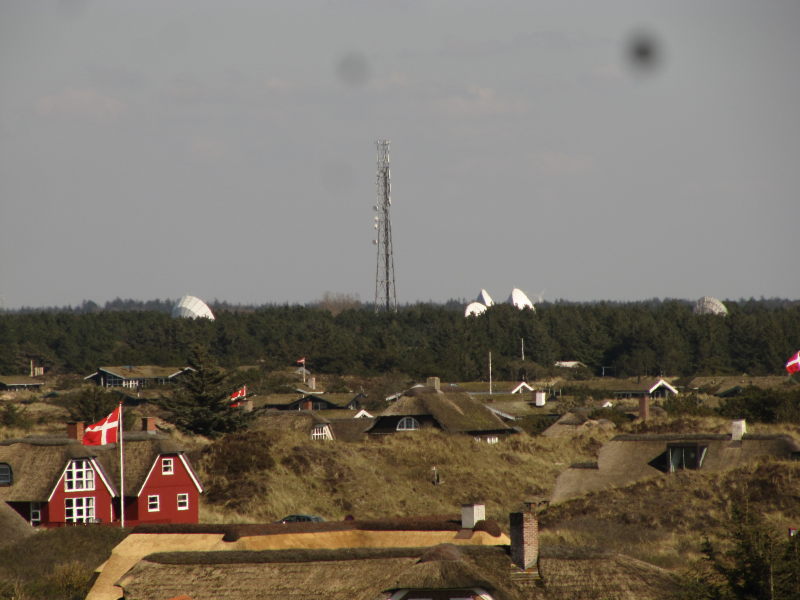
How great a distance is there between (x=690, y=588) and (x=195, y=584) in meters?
10.8

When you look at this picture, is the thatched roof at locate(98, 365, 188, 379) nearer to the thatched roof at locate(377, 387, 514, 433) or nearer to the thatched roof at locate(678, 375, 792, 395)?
the thatched roof at locate(678, 375, 792, 395)

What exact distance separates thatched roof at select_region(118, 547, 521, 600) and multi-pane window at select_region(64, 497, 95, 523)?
18587mm

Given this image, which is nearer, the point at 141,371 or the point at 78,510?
the point at 78,510

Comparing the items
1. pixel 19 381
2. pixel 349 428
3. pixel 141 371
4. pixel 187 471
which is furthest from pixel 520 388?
pixel 187 471

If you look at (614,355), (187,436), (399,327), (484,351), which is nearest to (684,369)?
(614,355)

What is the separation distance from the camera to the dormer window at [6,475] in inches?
1804

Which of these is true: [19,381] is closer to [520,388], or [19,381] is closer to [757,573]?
[520,388]

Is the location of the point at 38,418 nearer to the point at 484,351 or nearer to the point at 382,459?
the point at 382,459

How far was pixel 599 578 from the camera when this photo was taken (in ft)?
83.3

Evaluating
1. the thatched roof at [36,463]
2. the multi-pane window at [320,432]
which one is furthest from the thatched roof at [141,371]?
the thatched roof at [36,463]

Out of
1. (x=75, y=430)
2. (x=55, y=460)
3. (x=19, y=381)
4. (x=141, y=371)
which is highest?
(x=141, y=371)

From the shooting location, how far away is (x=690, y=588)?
72.4ft

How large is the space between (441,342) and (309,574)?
121m

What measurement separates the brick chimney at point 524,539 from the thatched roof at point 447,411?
44480mm
